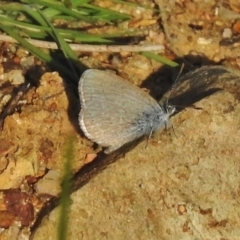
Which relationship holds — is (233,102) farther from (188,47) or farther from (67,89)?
(188,47)

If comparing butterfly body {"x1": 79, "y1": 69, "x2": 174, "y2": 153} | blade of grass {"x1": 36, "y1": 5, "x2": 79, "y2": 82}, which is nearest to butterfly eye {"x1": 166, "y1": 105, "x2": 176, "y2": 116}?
butterfly body {"x1": 79, "y1": 69, "x2": 174, "y2": 153}

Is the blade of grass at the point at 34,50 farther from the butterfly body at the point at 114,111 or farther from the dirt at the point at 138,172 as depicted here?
the butterfly body at the point at 114,111

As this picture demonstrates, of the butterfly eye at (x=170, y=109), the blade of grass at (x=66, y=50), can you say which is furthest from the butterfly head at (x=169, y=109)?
the blade of grass at (x=66, y=50)

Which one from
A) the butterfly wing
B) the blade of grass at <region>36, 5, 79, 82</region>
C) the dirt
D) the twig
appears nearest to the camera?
the dirt

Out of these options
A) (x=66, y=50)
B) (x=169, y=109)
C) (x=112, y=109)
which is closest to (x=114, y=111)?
(x=112, y=109)

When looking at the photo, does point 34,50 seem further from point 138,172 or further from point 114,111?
point 138,172

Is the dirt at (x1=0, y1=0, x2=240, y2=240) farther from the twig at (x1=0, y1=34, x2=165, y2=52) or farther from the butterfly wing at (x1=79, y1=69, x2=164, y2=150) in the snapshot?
the twig at (x1=0, y1=34, x2=165, y2=52)
